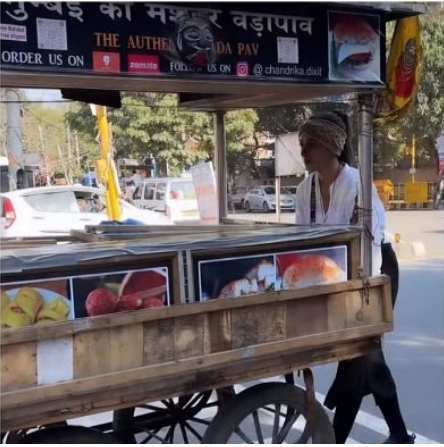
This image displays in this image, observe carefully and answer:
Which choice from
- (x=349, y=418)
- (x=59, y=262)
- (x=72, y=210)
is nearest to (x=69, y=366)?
(x=59, y=262)

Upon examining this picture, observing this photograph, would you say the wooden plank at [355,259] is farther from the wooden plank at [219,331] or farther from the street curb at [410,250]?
the street curb at [410,250]

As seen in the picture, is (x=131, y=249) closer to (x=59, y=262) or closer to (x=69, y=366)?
(x=59, y=262)

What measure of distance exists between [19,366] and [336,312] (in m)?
1.24

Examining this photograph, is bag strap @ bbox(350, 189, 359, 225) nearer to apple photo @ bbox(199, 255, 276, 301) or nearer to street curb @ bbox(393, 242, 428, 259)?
apple photo @ bbox(199, 255, 276, 301)

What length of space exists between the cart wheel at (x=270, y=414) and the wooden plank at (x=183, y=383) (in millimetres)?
156

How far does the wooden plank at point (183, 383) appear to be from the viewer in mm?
1914

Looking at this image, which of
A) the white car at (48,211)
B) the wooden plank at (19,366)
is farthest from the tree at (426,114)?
the wooden plank at (19,366)

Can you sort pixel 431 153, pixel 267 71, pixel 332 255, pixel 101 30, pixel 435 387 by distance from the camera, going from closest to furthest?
pixel 101 30 → pixel 267 71 → pixel 332 255 → pixel 435 387 → pixel 431 153

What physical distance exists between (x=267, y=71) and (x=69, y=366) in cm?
130

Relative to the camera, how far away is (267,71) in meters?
2.38

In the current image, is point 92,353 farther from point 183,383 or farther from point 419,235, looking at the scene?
→ point 419,235

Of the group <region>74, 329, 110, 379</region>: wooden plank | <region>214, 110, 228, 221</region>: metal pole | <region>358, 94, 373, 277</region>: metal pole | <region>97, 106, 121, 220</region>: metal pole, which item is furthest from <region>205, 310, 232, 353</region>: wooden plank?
<region>97, 106, 121, 220</region>: metal pole

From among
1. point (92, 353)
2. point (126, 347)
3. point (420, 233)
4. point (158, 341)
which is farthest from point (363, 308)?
point (420, 233)

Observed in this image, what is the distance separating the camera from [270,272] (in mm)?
2369
